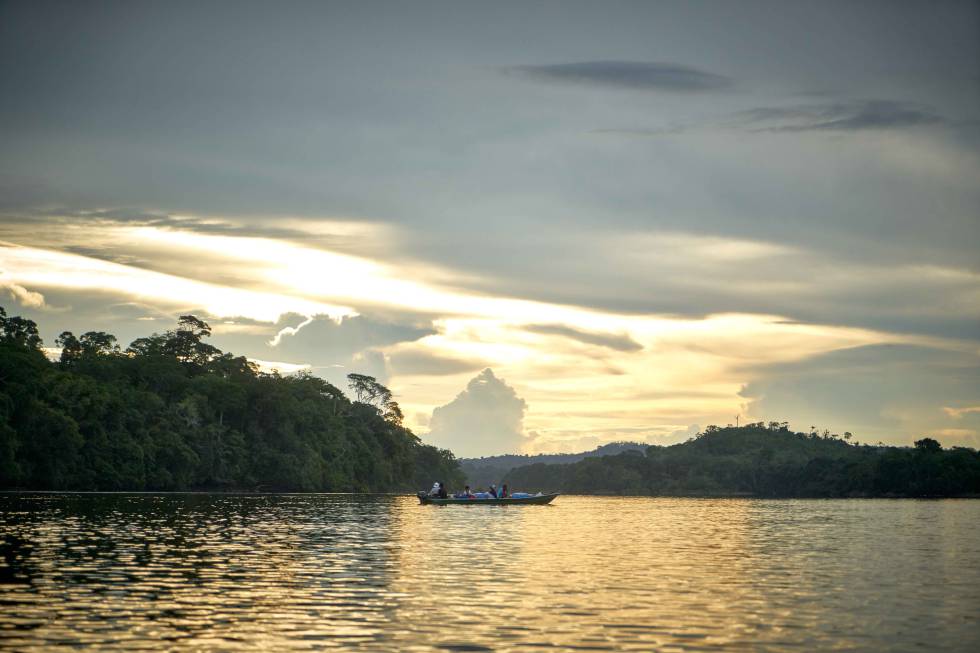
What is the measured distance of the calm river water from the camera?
85.9ft

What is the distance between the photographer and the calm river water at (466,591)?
26.2m

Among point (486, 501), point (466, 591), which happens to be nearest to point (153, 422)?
point (486, 501)

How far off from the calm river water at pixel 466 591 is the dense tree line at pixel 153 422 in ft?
193

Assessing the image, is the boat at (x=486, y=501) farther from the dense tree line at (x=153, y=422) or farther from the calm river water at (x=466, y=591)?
Answer: the calm river water at (x=466, y=591)

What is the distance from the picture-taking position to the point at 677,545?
6200 cm

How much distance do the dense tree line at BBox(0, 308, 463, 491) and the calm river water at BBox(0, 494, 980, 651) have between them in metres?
58.8

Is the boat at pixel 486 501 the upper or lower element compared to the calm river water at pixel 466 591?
lower

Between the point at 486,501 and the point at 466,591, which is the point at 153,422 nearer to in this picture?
the point at 486,501

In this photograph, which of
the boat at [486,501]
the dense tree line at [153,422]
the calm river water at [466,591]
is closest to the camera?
the calm river water at [466,591]

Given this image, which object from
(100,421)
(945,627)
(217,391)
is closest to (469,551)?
(945,627)

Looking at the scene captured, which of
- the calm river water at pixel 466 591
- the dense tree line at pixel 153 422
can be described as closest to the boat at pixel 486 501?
the dense tree line at pixel 153 422

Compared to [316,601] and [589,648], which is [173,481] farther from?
[589,648]

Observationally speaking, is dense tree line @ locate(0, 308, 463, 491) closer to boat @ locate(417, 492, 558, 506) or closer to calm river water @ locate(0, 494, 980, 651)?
boat @ locate(417, 492, 558, 506)

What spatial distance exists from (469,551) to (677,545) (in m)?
15.3
